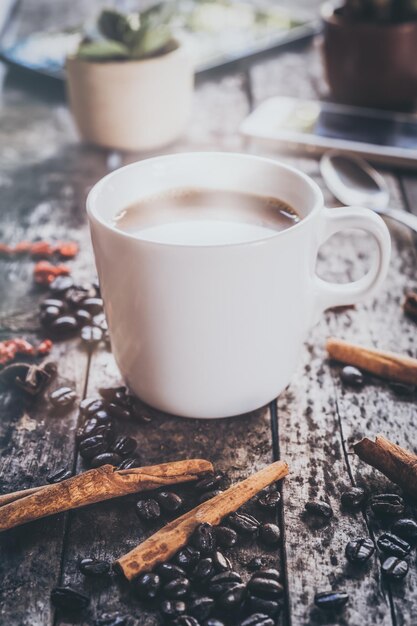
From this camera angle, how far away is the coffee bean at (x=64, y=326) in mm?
1029

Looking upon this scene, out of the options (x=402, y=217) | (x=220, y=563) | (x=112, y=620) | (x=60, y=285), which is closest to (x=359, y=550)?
(x=220, y=563)

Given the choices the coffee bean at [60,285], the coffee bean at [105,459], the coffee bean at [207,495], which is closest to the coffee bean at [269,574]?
the coffee bean at [207,495]

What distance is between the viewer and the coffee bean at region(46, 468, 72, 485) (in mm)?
780

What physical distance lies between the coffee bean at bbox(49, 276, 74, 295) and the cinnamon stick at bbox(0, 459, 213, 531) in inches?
16.2

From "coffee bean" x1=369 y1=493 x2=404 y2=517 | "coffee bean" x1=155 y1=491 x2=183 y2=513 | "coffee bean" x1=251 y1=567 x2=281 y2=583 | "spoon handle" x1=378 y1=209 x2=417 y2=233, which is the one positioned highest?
"coffee bean" x1=251 y1=567 x2=281 y2=583

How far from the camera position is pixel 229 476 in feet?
2.60

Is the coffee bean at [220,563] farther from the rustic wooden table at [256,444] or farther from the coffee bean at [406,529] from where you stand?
the coffee bean at [406,529]

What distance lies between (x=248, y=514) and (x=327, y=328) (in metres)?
0.39

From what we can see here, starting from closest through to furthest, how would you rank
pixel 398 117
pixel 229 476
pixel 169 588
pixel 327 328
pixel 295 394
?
pixel 169 588 → pixel 229 476 → pixel 295 394 → pixel 327 328 → pixel 398 117

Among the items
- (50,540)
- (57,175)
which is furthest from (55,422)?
(57,175)

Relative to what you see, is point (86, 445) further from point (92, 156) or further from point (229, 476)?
point (92, 156)

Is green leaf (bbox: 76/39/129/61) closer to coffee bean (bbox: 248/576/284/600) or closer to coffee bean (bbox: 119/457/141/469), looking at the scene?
coffee bean (bbox: 119/457/141/469)

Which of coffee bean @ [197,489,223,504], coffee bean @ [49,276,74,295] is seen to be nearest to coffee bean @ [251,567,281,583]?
coffee bean @ [197,489,223,504]

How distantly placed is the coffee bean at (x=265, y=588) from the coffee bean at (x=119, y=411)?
0.28 m
